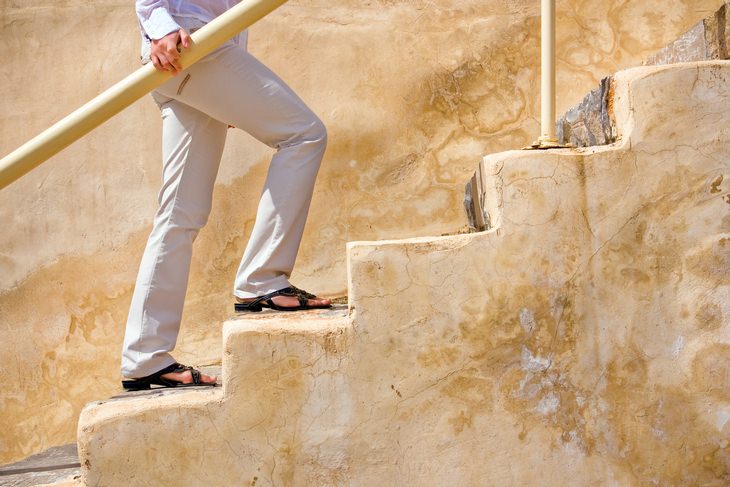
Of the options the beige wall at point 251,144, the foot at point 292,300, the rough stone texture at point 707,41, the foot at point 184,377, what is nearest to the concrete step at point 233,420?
the foot at point 184,377

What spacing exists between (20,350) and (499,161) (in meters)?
2.60

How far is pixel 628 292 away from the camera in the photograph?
2.42 metres

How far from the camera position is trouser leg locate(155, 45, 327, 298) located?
2.64 metres

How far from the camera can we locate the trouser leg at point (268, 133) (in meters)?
2.64

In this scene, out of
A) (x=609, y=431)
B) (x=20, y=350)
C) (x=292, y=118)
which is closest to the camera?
(x=609, y=431)

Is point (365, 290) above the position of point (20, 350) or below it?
above

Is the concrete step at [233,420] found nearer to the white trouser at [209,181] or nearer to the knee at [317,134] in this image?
the white trouser at [209,181]

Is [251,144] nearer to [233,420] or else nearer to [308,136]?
[308,136]

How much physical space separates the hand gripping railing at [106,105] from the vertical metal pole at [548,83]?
2.50 feet

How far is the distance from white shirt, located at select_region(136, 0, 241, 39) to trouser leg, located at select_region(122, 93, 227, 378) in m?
0.24

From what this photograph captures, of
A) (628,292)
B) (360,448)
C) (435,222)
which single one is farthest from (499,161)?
(435,222)

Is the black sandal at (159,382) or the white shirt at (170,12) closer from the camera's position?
the white shirt at (170,12)

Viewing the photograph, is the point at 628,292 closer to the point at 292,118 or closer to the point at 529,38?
the point at 292,118

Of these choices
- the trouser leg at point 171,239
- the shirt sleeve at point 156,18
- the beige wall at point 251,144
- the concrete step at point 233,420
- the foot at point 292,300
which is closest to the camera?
the concrete step at point 233,420
